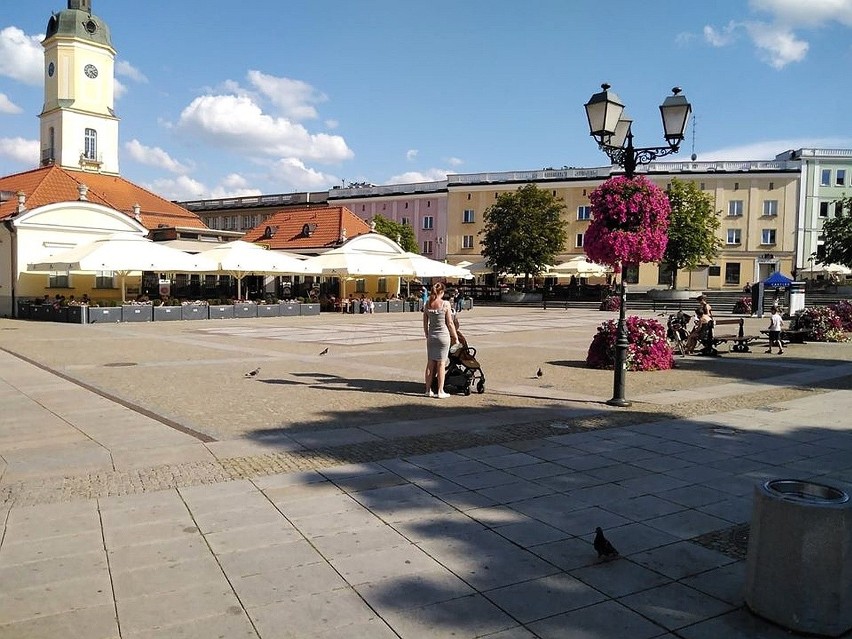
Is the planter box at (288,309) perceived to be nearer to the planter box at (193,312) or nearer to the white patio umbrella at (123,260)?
the planter box at (193,312)

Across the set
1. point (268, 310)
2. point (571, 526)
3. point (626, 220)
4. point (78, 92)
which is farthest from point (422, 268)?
point (571, 526)

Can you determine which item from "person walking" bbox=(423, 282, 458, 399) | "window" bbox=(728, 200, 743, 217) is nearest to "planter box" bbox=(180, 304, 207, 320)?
"person walking" bbox=(423, 282, 458, 399)

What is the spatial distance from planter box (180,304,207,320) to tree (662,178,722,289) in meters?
32.1

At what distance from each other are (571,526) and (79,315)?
987 inches

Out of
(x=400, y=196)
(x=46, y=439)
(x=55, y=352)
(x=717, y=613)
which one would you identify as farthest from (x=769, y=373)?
(x=400, y=196)

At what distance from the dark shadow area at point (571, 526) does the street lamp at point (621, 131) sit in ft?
6.43

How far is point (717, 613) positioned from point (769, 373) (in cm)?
1177

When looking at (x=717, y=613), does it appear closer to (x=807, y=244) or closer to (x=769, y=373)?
(x=769, y=373)

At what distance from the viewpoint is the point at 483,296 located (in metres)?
54.9

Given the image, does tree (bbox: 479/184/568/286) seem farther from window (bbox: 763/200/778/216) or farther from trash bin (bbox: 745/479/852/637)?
trash bin (bbox: 745/479/852/637)

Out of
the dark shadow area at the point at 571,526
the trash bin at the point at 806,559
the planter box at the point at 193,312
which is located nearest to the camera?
the trash bin at the point at 806,559

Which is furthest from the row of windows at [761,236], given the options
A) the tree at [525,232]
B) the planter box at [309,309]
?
the planter box at [309,309]

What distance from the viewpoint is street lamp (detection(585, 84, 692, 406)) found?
980 centimetres

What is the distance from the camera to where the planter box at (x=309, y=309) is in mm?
33719
